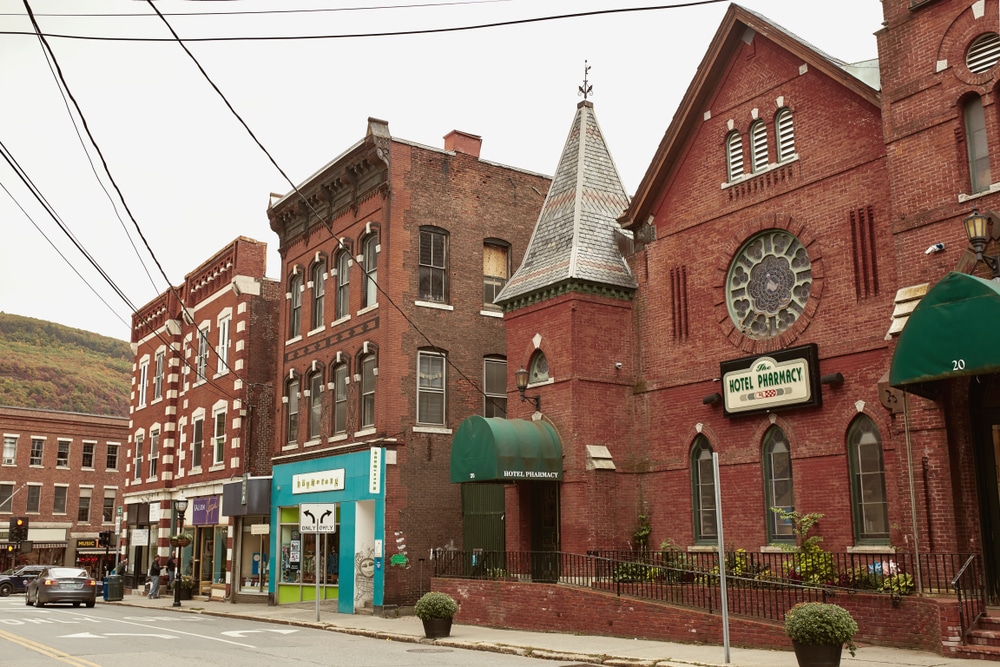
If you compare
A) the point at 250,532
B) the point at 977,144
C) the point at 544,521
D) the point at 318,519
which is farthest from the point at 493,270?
the point at 977,144

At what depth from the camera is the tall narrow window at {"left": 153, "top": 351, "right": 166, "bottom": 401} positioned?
1817 inches

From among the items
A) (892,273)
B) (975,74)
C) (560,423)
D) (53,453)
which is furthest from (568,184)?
(53,453)

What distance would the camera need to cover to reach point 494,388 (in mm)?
29891

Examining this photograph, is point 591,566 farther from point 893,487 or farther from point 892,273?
point 892,273

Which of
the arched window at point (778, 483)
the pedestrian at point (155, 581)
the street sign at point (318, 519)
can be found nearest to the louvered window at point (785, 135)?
the arched window at point (778, 483)

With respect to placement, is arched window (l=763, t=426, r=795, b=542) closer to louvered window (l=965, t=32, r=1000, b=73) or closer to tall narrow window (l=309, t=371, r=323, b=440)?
louvered window (l=965, t=32, r=1000, b=73)

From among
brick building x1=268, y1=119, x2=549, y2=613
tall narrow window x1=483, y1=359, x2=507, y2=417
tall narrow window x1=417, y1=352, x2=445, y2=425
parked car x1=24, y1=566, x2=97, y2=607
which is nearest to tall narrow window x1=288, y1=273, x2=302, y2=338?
brick building x1=268, y1=119, x2=549, y2=613

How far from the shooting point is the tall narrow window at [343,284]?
3123cm

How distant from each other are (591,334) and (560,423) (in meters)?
2.24

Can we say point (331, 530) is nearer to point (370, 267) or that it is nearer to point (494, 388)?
point (494, 388)

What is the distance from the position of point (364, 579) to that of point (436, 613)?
8.42 metres

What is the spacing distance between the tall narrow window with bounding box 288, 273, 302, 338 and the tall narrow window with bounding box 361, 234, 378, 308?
5112 mm

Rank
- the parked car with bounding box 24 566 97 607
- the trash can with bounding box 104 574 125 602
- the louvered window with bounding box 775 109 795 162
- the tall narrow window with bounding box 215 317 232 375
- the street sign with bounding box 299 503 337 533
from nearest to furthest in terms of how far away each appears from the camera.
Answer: the louvered window with bounding box 775 109 795 162 → the street sign with bounding box 299 503 337 533 → the parked car with bounding box 24 566 97 607 → the trash can with bounding box 104 574 125 602 → the tall narrow window with bounding box 215 317 232 375

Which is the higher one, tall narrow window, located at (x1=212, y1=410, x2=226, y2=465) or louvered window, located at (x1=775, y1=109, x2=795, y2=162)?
louvered window, located at (x1=775, y1=109, x2=795, y2=162)
